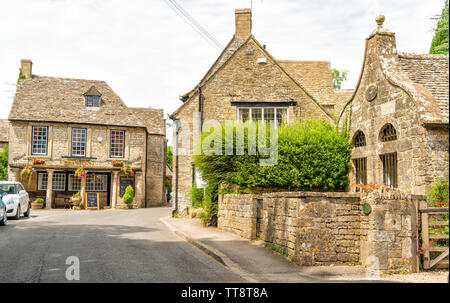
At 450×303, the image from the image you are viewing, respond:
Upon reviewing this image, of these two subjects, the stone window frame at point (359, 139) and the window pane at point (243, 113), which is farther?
the window pane at point (243, 113)

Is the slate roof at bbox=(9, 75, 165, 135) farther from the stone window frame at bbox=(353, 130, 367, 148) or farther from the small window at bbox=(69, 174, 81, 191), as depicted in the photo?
the stone window frame at bbox=(353, 130, 367, 148)

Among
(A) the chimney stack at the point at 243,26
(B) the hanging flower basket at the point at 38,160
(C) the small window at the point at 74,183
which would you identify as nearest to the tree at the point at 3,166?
(C) the small window at the point at 74,183

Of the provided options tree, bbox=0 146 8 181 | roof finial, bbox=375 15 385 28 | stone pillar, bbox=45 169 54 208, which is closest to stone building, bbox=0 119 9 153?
tree, bbox=0 146 8 181

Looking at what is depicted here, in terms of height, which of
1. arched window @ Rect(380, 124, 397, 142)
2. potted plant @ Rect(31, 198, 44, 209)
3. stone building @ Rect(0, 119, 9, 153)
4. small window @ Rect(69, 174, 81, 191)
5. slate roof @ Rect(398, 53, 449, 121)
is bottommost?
potted plant @ Rect(31, 198, 44, 209)

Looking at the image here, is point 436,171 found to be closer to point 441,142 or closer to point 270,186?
point 441,142

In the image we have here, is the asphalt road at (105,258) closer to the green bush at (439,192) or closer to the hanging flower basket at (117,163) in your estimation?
the green bush at (439,192)

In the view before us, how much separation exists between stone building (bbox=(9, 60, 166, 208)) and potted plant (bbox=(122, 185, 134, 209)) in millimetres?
728

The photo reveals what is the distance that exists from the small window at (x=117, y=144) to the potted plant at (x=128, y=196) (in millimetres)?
2755

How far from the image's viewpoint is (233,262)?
9625 mm

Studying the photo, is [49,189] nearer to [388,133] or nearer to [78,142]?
[78,142]

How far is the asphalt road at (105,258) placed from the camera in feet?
24.6

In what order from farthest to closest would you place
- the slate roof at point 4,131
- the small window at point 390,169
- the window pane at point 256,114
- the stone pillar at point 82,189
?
the slate roof at point 4,131 < the stone pillar at point 82,189 < the window pane at point 256,114 < the small window at point 390,169

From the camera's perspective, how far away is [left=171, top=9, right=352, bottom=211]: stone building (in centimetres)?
2164

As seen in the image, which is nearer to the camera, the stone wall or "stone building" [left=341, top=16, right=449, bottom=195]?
the stone wall
